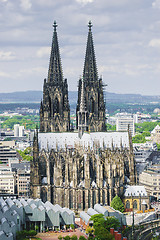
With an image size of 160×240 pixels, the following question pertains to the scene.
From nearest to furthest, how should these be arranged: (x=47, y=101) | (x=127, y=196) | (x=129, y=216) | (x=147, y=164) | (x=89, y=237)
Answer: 1. (x=89, y=237)
2. (x=129, y=216)
3. (x=127, y=196)
4. (x=47, y=101)
5. (x=147, y=164)

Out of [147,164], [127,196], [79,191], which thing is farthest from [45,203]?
[147,164]

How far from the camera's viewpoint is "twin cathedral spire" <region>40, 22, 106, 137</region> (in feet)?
553

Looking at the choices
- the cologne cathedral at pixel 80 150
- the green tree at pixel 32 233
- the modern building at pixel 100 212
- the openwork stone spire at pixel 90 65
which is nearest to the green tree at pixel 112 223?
the modern building at pixel 100 212

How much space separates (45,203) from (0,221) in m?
23.2

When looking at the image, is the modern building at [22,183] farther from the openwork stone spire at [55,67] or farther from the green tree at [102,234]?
the green tree at [102,234]

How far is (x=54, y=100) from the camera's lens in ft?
554

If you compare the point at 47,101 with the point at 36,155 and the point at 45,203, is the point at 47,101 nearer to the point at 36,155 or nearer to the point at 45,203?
the point at 36,155

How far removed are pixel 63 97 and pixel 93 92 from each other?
7495 mm

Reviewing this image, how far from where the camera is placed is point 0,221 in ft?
404

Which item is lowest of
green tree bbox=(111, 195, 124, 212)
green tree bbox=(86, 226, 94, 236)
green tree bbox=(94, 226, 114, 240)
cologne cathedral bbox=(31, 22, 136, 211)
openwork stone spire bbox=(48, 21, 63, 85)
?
green tree bbox=(86, 226, 94, 236)

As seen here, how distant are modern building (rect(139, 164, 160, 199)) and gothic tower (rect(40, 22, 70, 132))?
26.9m

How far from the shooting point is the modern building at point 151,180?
17750cm

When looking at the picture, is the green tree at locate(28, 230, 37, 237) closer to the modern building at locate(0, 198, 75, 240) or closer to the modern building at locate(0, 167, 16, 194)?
the modern building at locate(0, 198, 75, 240)

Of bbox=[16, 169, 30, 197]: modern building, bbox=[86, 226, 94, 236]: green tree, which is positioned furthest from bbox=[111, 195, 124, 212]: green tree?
bbox=[16, 169, 30, 197]: modern building
